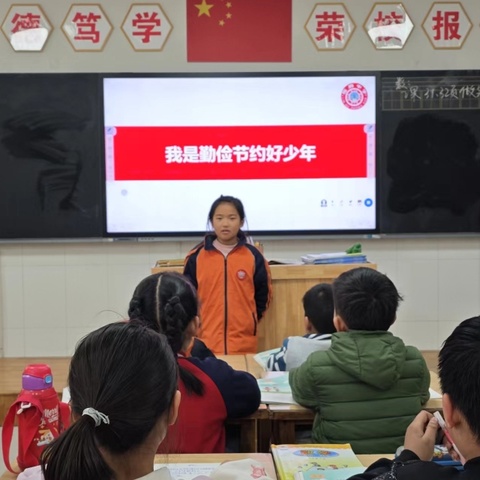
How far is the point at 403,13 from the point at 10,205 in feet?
9.94

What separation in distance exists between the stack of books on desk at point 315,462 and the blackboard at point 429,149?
130 inches

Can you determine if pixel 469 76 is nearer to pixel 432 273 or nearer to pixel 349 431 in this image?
pixel 432 273

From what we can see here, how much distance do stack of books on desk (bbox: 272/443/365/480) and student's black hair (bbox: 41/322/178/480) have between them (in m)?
0.61

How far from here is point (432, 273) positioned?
5.18m

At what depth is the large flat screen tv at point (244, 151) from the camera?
495 centimetres

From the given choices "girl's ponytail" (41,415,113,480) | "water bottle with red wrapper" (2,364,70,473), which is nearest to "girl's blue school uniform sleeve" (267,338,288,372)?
"water bottle with red wrapper" (2,364,70,473)

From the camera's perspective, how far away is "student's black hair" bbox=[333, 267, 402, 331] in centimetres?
230

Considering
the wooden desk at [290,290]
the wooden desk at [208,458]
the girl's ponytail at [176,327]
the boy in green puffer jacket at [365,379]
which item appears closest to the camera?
the wooden desk at [208,458]

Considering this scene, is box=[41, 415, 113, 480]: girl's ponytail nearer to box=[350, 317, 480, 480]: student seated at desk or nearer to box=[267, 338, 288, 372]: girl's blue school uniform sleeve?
box=[350, 317, 480, 480]: student seated at desk

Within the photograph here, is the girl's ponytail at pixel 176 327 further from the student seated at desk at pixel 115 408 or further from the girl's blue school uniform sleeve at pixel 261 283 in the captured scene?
the girl's blue school uniform sleeve at pixel 261 283

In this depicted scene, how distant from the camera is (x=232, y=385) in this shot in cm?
220

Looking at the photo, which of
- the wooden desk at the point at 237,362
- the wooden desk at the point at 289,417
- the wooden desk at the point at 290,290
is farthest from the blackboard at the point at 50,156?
the wooden desk at the point at 289,417

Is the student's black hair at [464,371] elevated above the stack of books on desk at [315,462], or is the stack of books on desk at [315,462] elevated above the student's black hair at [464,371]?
the student's black hair at [464,371]

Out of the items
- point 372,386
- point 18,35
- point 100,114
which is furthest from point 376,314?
point 18,35
